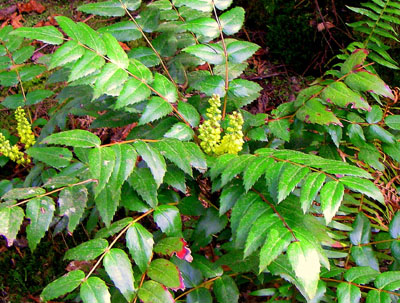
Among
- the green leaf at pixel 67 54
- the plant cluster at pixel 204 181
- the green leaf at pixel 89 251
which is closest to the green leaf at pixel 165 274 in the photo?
the plant cluster at pixel 204 181

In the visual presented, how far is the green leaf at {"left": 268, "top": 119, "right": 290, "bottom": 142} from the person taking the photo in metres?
1.99

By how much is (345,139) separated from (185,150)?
3.12ft

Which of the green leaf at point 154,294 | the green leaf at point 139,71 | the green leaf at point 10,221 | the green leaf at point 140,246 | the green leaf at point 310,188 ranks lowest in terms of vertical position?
the green leaf at point 154,294

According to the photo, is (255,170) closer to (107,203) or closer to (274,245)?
(274,245)

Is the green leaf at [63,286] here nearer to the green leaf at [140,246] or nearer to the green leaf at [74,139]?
the green leaf at [140,246]

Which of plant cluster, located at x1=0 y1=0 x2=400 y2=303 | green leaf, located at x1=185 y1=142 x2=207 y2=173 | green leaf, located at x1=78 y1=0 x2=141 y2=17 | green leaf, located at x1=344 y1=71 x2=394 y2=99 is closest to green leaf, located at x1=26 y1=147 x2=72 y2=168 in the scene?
plant cluster, located at x1=0 y1=0 x2=400 y2=303

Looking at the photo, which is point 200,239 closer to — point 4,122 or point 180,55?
point 180,55

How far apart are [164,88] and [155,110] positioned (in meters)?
0.16

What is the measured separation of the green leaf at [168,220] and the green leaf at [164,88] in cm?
57

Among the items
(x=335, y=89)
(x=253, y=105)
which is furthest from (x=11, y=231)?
(x=253, y=105)

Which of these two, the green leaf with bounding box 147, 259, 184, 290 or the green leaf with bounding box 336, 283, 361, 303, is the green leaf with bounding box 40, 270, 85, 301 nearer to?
the green leaf with bounding box 147, 259, 184, 290

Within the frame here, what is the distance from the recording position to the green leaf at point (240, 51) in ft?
6.90

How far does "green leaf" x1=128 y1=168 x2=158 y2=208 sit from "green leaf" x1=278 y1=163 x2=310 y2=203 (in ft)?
1.90

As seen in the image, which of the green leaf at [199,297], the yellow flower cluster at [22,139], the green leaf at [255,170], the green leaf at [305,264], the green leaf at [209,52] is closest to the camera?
the green leaf at [305,264]
